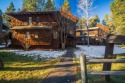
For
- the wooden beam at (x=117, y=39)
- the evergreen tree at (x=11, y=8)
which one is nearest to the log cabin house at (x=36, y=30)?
the wooden beam at (x=117, y=39)

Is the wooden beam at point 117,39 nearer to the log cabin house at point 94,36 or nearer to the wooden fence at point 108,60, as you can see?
the wooden fence at point 108,60

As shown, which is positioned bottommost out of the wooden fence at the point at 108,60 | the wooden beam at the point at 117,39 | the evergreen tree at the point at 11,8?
the wooden fence at the point at 108,60

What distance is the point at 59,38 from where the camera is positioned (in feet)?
127

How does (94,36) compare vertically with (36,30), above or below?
below

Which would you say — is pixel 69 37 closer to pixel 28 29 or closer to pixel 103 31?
pixel 28 29

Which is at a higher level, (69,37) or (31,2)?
(31,2)

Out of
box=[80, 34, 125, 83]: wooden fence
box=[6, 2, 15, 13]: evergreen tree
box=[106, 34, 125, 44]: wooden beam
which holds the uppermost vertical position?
box=[6, 2, 15, 13]: evergreen tree

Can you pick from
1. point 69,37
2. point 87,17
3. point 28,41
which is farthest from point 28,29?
point 87,17

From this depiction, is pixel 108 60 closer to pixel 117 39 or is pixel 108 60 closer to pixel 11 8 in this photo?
pixel 117 39

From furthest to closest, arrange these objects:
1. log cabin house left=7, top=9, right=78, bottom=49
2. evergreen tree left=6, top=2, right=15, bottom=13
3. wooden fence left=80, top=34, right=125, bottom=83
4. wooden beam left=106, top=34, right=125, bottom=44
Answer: evergreen tree left=6, top=2, right=15, bottom=13, log cabin house left=7, top=9, right=78, bottom=49, wooden beam left=106, top=34, right=125, bottom=44, wooden fence left=80, top=34, right=125, bottom=83

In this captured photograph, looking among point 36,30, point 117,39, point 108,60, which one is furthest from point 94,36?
point 108,60

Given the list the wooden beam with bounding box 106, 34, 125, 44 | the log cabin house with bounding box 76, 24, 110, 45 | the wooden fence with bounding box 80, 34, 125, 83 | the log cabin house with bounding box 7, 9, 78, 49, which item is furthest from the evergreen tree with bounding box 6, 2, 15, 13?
the wooden beam with bounding box 106, 34, 125, 44

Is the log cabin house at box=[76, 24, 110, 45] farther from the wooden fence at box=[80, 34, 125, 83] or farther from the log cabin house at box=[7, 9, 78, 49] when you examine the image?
the wooden fence at box=[80, 34, 125, 83]

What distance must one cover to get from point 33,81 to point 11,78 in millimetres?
1653
